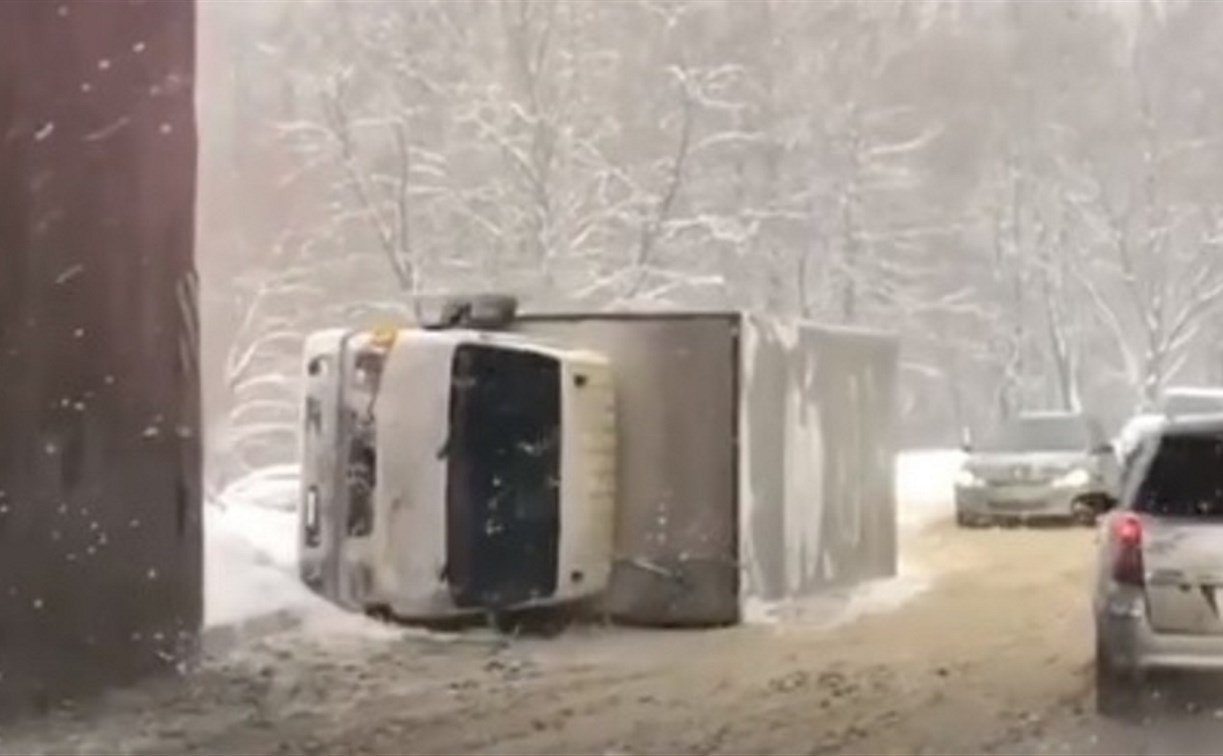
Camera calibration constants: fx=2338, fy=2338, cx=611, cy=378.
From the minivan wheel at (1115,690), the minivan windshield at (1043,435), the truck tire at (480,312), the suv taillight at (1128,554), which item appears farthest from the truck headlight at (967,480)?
the suv taillight at (1128,554)

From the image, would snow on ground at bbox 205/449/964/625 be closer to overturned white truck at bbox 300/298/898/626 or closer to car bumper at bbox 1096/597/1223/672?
overturned white truck at bbox 300/298/898/626

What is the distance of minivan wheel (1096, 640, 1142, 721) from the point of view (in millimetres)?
10867

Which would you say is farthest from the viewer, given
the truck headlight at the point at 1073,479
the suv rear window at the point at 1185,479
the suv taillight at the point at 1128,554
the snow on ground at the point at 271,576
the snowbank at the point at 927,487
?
the snowbank at the point at 927,487

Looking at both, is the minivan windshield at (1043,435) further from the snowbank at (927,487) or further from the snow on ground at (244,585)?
the snow on ground at (244,585)

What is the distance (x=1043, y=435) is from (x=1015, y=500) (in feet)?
4.80

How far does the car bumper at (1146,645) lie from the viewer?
1049 centimetres

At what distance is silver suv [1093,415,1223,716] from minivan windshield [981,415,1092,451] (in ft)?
58.9

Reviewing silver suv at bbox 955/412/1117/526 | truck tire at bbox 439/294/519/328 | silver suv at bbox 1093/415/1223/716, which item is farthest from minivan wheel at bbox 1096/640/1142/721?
silver suv at bbox 955/412/1117/526

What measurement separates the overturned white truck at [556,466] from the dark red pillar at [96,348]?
1.79 meters

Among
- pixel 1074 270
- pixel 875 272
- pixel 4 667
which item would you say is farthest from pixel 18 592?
pixel 1074 270

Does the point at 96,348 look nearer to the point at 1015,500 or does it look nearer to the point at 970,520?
the point at 1015,500

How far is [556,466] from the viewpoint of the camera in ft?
49.2

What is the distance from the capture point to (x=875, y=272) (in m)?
37.7

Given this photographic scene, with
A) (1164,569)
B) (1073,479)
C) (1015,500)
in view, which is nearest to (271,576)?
(1164,569)
